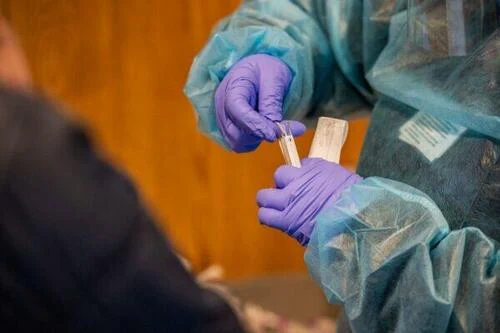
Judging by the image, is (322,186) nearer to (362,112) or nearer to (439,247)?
(439,247)

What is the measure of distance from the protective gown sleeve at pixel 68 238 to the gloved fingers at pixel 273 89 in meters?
0.47

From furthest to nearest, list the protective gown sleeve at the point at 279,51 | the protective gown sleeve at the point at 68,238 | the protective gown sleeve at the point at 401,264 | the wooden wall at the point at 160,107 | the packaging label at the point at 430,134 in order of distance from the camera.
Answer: the wooden wall at the point at 160,107, the protective gown sleeve at the point at 279,51, the packaging label at the point at 430,134, the protective gown sleeve at the point at 401,264, the protective gown sleeve at the point at 68,238

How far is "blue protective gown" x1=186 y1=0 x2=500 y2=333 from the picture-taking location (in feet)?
2.28

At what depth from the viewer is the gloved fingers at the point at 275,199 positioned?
0.76 metres

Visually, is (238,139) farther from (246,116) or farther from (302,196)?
(302,196)

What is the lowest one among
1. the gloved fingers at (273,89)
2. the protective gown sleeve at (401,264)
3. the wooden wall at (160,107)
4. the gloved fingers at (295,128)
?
the wooden wall at (160,107)

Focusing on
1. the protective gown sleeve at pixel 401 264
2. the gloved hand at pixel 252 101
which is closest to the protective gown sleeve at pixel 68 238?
the protective gown sleeve at pixel 401 264

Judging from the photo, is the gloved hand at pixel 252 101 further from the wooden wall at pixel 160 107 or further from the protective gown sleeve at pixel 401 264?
the wooden wall at pixel 160 107

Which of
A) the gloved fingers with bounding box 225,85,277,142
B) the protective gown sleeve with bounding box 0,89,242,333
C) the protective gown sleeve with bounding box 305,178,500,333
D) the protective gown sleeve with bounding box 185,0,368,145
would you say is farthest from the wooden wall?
the protective gown sleeve with bounding box 0,89,242,333

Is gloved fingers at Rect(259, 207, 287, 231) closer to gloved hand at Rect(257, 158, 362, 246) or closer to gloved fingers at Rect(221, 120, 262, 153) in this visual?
gloved hand at Rect(257, 158, 362, 246)

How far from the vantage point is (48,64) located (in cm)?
149

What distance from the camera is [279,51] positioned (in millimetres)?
930

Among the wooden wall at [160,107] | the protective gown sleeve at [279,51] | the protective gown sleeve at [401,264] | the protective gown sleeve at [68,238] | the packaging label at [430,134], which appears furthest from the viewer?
the wooden wall at [160,107]

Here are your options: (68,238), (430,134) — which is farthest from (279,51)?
(68,238)
